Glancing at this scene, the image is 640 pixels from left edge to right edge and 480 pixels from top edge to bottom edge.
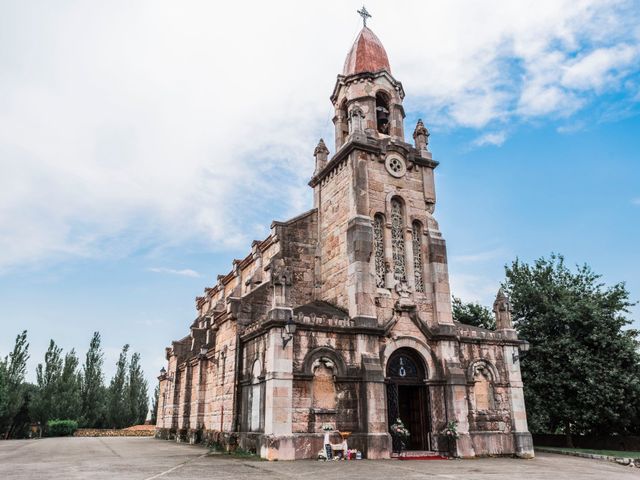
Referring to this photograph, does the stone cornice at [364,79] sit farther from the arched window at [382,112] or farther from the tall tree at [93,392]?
the tall tree at [93,392]

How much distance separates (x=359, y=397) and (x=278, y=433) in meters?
3.40

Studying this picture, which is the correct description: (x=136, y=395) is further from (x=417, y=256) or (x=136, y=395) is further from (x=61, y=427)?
(x=417, y=256)

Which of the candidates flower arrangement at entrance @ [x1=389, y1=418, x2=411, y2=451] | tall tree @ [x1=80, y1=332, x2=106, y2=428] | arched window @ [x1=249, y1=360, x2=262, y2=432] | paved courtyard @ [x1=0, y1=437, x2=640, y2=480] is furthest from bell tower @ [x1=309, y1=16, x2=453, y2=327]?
tall tree @ [x1=80, y1=332, x2=106, y2=428]

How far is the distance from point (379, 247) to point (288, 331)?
6.45 meters

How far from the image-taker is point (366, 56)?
25.8 meters

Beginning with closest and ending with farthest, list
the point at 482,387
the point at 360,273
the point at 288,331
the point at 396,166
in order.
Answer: the point at 288,331 → the point at 360,273 → the point at 482,387 → the point at 396,166

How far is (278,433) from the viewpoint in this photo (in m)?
16.7

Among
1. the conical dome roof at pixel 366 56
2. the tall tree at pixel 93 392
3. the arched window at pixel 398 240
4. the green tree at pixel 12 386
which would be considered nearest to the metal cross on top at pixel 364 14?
the conical dome roof at pixel 366 56

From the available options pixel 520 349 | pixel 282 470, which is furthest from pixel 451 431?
pixel 282 470

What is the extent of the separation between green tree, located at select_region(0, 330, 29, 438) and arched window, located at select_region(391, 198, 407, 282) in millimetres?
30504

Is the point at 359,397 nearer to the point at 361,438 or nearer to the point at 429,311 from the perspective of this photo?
the point at 361,438

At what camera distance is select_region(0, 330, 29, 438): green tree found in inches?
1448

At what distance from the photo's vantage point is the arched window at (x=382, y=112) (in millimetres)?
25141

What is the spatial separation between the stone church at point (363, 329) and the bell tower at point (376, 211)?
61mm
